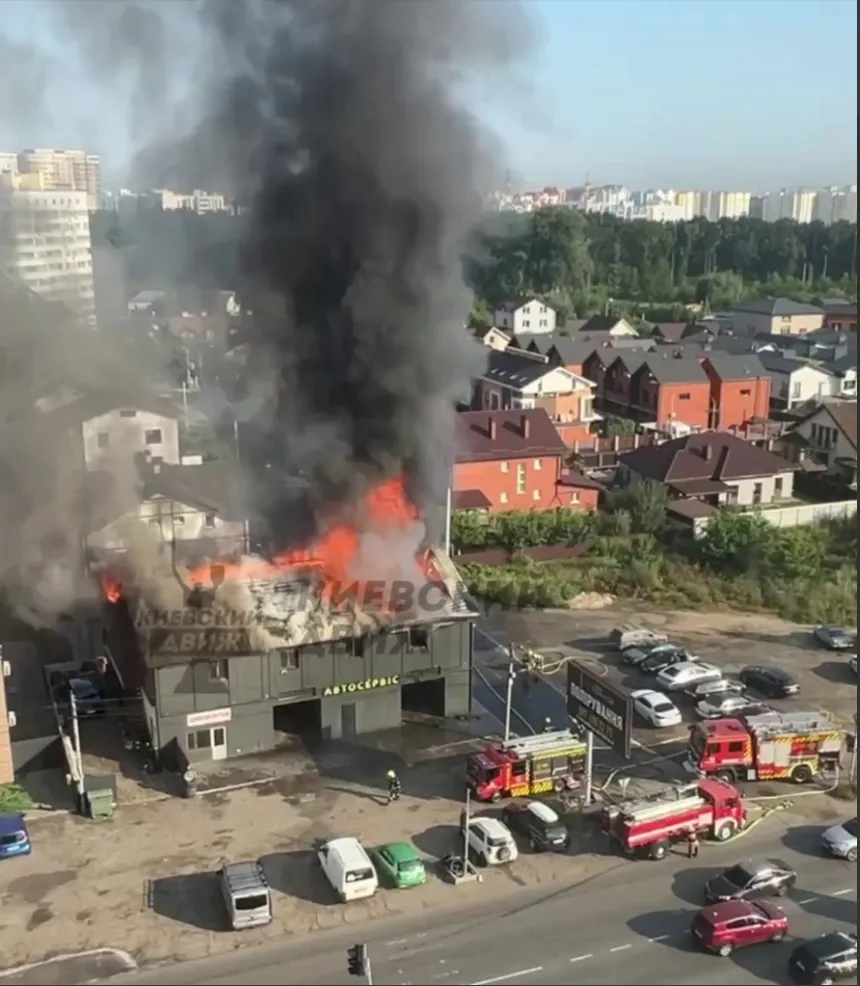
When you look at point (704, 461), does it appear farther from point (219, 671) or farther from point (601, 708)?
point (219, 671)

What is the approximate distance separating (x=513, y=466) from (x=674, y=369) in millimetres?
10464

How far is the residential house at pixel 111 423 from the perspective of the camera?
73.9 feet

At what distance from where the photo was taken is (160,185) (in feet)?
67.7

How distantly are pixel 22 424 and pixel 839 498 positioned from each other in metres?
19.8

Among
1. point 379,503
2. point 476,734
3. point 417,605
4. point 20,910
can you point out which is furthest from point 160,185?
point 20,910

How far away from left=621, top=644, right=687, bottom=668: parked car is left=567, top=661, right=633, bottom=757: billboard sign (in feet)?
12.4

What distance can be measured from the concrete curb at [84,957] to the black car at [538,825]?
4.29 metres

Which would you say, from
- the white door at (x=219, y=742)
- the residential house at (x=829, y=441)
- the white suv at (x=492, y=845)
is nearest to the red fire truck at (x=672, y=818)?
the white suv at (x=492, y=845)

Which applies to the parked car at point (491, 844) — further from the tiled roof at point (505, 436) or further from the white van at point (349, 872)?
the tiled roof at point (505, 436)

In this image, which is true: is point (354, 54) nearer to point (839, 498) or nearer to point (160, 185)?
point (160, 185)

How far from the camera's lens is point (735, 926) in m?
9.38

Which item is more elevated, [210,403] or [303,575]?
[210,403]

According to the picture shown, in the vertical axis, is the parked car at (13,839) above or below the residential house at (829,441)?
below

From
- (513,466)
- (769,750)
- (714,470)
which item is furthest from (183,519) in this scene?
(714,470)
